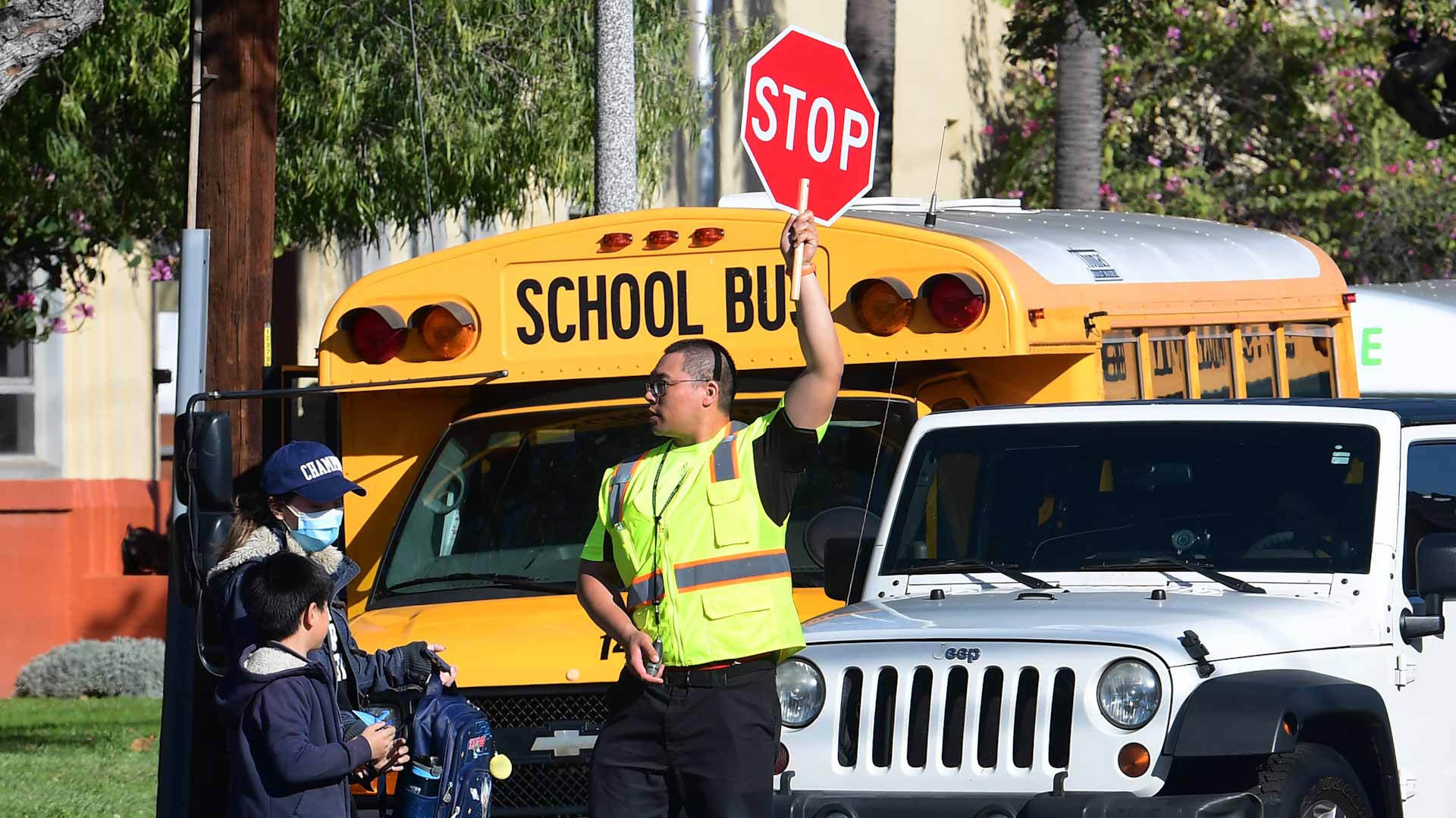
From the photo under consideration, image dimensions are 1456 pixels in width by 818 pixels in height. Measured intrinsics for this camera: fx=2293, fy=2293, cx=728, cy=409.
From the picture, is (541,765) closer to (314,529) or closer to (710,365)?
(314,529)

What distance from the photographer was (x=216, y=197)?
8242 millimetres

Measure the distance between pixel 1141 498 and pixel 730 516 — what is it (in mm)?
1757

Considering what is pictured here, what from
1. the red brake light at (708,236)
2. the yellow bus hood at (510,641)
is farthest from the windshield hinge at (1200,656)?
the red brake light at (708,236)

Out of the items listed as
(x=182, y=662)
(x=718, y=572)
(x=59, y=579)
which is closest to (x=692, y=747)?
(x=718, y=572)

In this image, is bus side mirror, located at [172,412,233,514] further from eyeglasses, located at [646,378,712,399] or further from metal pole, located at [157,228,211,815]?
eyeglasses, located at [646,378,712,399]

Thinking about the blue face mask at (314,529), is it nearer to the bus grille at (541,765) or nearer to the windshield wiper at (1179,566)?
the bus grille at (541,765)

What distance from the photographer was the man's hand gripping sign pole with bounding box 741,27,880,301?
294 inches

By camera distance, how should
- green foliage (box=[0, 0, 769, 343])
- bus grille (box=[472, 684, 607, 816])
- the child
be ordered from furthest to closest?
green foliage (box=[0, 0, 769, 343]), bus grille (box=[472, 684, 607, 816]), the child

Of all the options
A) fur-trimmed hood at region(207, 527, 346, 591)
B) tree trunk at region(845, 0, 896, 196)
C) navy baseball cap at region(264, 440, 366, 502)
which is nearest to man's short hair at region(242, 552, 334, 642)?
fur-trimmed hood at region(207, 527, 346, 591)

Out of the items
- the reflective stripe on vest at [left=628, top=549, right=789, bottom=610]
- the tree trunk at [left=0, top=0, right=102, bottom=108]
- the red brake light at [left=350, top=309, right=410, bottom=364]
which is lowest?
the reflective stripe on vest at [left=628, top=549, right=789, bottom=610]

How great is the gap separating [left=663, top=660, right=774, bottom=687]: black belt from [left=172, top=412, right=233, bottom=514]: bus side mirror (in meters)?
1.42

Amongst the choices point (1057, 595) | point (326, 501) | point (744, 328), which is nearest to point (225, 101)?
point (744, 328)

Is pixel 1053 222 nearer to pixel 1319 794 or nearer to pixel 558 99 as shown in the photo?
pixel 1319 794

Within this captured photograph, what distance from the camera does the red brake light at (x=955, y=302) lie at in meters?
7.25
